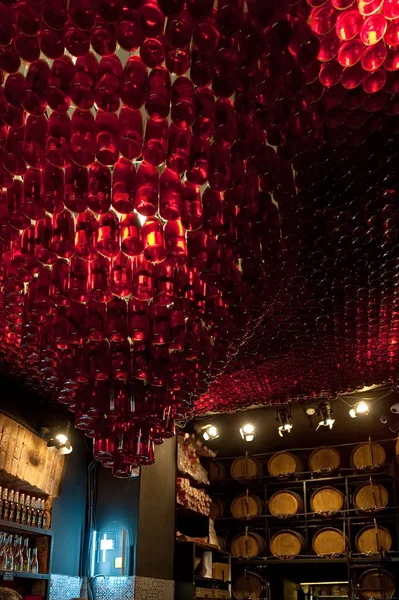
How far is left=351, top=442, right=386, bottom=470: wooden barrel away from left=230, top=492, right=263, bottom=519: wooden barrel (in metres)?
1.37

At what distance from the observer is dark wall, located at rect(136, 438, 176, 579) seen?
21.1 feet

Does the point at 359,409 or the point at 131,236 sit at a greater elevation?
the point at 359,409

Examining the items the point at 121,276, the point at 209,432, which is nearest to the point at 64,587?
the point at 209,432

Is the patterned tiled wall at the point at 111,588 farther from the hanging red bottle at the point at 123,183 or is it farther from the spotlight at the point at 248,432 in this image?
the hanging red bottle at the point at 123,183

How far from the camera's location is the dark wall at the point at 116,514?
6.35 m

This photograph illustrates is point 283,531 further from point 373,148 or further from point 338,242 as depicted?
point 373,148

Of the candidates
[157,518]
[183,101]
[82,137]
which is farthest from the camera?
[157,518]

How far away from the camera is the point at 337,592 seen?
28.9 feet

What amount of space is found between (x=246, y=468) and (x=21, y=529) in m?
3.83

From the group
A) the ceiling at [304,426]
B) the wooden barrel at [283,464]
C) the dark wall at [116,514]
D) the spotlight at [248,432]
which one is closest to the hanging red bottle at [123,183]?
the dark wall at [116,514]

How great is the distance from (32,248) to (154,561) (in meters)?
4.62

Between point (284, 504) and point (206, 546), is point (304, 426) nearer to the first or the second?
point (284, 504)

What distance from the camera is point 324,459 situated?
8117 millimetres

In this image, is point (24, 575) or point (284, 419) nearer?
point (24, 575)
